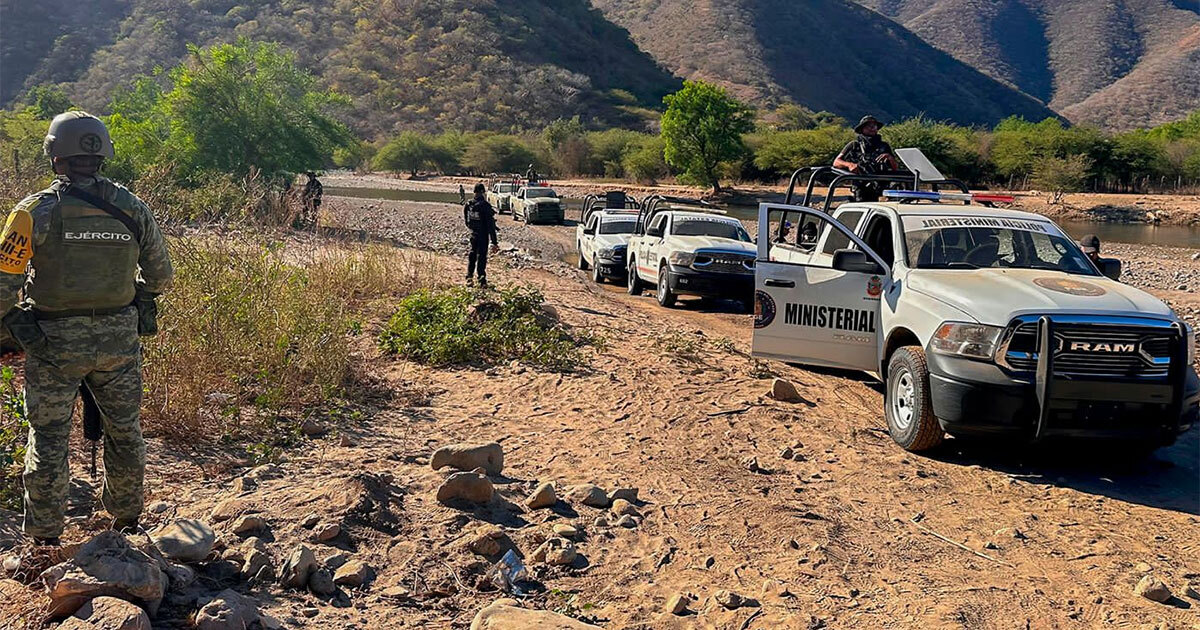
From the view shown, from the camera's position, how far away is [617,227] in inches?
726

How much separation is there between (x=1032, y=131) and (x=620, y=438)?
56092 mm

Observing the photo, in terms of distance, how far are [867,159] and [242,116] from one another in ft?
57.4

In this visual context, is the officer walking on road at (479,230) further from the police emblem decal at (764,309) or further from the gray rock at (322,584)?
the gray rock at (322,584)

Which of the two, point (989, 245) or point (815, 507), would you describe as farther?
point (989, 245)

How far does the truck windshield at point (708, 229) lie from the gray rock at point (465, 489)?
9914 mm

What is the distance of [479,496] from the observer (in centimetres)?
496

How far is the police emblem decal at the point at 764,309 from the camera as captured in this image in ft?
25.2

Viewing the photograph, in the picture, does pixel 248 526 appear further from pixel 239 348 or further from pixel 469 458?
pixel 239 348

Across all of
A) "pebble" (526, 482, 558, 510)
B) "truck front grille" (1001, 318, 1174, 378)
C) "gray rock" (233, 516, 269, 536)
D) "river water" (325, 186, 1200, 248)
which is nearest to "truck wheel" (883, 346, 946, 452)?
"truck front grille" (1001, 318, 1174, 378)

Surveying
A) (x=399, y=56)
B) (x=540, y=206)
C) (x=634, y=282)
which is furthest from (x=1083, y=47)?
(x=634, y=282)

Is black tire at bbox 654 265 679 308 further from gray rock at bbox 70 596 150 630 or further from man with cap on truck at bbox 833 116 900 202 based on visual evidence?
gray rock at bbox 70 596 150 630

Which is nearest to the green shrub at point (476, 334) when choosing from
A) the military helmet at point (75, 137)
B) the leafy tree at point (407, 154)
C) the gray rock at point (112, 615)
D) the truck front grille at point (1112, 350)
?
the truck front grille at point (1112, 350)

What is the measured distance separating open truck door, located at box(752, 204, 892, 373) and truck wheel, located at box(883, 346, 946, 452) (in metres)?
0.57

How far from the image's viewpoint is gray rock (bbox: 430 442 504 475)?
549 centimetres
